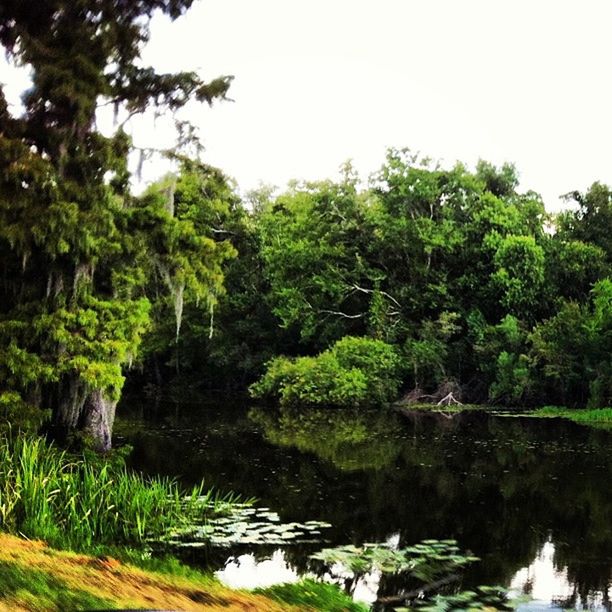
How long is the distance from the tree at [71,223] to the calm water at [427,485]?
2825mm

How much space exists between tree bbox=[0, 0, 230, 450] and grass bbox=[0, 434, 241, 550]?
94.2 inches

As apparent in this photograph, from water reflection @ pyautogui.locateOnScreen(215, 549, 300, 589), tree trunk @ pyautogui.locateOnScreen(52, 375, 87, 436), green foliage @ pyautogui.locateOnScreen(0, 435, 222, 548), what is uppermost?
tree trunk @ pyautogui.locateOnScreen(52, 375, 87, 436)

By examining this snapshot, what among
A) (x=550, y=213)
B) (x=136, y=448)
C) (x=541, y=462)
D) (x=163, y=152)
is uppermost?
(x=550, y=213)

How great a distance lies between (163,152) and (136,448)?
7159mm

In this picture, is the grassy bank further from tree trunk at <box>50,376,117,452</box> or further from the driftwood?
tree trunk at <box>50,376,117,452</box>

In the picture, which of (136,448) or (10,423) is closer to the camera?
(10,423)

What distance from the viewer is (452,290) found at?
119 feet

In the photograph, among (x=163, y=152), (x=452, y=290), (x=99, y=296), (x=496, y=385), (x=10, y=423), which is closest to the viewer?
(x=10, y=423)

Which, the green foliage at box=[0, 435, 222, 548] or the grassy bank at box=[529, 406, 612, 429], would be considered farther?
the grassy bank at box=[529, 406, 612, 429]

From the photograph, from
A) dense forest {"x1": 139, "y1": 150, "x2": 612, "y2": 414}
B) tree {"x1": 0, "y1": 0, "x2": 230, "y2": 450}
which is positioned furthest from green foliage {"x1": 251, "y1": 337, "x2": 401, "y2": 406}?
tree {"x1": 0, "y1": 0, "x2": 230, "y2": 450}

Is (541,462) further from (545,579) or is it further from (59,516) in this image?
(59,516)

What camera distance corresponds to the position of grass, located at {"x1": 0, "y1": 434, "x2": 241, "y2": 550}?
8281mm

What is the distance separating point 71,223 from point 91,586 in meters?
7.45

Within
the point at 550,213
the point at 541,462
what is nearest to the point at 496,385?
the point at 550,213
